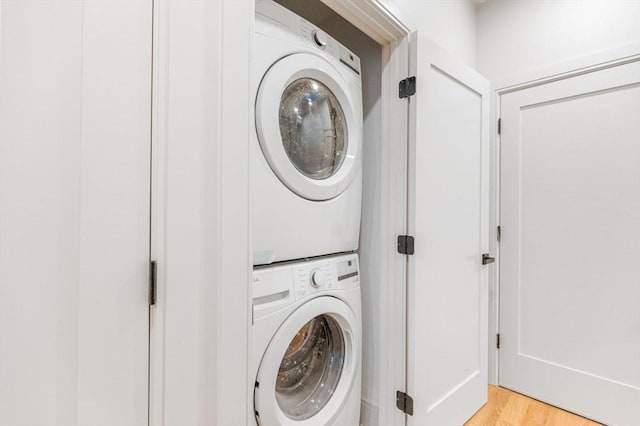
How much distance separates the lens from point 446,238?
5.40 feet

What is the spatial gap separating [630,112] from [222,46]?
212 cm

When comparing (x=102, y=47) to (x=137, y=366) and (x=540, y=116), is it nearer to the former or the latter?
(x=137, y=366)

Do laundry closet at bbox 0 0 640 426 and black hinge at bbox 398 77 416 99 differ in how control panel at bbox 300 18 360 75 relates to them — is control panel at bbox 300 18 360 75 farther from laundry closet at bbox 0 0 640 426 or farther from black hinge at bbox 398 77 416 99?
black hinge at bbox 398 77 416 99

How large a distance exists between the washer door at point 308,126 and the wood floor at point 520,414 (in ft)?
5.26

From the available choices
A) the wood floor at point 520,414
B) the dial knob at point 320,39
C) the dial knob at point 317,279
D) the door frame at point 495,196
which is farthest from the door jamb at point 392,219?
the door frame at point 495,196

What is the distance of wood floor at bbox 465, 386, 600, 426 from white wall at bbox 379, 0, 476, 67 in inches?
83.7

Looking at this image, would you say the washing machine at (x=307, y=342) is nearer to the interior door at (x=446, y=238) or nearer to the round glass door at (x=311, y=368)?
the round glass door at (x=311, y=368)

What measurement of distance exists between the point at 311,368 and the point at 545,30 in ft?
7.79

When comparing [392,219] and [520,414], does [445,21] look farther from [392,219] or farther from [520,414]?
[520,414]

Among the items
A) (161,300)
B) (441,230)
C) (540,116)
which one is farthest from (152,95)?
(540,116)

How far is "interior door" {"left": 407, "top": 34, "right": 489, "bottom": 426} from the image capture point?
4.85 ft

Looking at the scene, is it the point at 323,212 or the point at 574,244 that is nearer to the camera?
the point at 323,212

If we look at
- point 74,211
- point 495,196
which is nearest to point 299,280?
point 74,211

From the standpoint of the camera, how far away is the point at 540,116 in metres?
2.02
